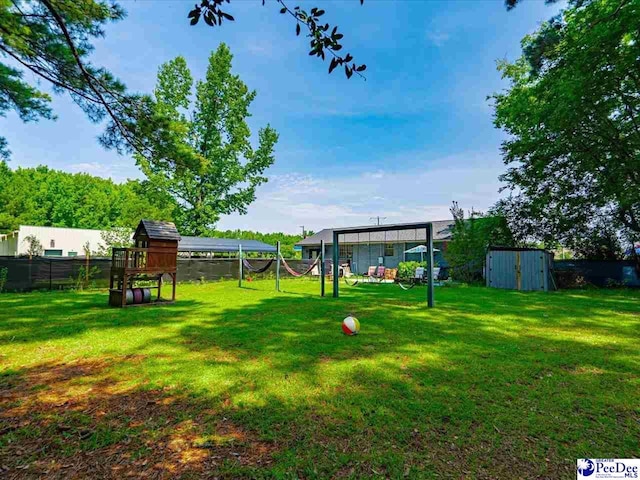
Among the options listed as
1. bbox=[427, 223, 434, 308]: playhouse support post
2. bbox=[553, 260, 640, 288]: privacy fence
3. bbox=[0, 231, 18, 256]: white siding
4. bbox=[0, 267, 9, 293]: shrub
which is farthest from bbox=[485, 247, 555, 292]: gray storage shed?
bbox=[0, 231, 18, 256]: white siding

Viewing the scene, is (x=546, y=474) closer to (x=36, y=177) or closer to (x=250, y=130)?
(x=250, y=130)

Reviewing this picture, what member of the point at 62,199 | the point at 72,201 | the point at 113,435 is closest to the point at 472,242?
the point at 113,435

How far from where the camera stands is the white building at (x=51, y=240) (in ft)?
85.5

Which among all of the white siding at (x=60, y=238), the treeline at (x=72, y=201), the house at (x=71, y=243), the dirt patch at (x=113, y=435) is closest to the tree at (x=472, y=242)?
the house at (x=71, y=243)

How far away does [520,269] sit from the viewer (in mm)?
13477

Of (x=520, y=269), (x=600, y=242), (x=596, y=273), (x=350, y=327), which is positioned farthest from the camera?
(x=600, y=242)

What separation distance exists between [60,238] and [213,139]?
16501 mm

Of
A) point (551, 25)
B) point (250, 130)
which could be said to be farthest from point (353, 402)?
point (250, 130)

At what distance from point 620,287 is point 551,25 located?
12096 mm

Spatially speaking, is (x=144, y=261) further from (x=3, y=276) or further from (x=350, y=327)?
(x=350, y=327)

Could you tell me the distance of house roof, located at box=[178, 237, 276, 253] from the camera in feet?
71.7

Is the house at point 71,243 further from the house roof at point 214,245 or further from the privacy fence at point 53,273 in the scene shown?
the privacy fence at point 53,273

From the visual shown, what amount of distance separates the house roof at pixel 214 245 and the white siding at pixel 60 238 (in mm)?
8621

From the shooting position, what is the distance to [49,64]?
500cm
